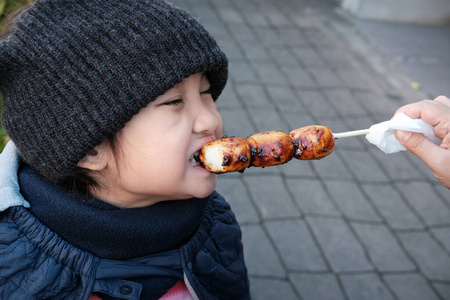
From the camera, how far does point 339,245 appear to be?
3.84 meters

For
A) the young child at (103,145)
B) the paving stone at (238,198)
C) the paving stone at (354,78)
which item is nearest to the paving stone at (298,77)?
the paving stone at (354,78)

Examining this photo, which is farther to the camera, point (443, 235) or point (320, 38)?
point (320, 38)

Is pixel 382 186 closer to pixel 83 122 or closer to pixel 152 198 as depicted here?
pixel 152 198

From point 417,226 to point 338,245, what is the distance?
0.84m

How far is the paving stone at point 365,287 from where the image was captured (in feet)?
11.4

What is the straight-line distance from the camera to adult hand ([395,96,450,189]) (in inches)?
80.3

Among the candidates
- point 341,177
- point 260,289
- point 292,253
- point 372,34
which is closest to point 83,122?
point 260,289

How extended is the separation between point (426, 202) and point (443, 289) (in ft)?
3.29

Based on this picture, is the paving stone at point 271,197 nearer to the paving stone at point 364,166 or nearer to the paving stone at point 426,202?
the paving stone at point 364,166

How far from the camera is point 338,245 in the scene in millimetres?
3838

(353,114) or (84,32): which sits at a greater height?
(84,32)

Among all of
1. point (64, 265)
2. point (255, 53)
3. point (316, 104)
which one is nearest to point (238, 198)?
point (316, 104)

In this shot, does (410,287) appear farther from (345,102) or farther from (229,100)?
(229,100)

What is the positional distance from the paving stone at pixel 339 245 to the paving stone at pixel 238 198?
1.68ft
